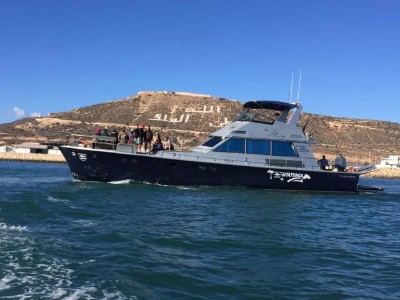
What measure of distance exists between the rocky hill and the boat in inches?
2356

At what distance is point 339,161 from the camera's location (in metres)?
25.6

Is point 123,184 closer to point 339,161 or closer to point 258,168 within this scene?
point 258,168

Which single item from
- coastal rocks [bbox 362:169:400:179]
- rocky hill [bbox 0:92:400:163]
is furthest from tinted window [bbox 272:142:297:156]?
rocky hill [bbox 0:92:400:163]

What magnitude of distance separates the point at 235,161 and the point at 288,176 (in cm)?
295

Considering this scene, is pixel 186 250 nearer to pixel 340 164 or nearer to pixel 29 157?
pixel 340 164

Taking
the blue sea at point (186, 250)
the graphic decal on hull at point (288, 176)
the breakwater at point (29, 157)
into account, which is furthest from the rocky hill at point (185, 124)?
the blue sea at point (186, 250)

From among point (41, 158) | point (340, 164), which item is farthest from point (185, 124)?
point (340, 164)

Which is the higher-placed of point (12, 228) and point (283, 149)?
point (283, 149)

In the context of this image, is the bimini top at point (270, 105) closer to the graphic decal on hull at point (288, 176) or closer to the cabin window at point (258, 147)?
the cabin window at point (258, 147)

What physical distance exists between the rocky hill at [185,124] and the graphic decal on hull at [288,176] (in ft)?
198

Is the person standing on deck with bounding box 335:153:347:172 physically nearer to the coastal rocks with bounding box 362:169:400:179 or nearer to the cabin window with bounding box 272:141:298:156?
the cabin window with bounding box 272:141:298:156

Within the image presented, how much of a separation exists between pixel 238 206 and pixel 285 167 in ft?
25.4

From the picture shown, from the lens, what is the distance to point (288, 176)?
76.9ft

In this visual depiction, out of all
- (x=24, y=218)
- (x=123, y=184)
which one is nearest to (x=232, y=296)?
(x=24, y=218)
